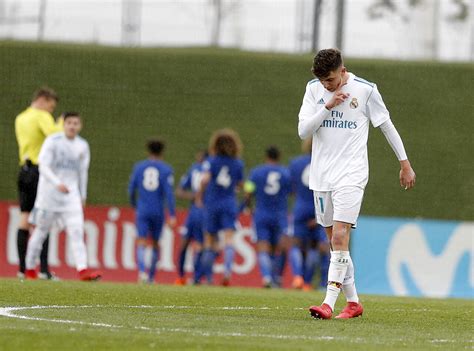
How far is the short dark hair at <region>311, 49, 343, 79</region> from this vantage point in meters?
10.1

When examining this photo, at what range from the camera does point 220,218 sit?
1970 cm

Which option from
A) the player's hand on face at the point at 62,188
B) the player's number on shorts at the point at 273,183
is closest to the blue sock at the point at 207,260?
the player's number on shorts at the point at 273,183

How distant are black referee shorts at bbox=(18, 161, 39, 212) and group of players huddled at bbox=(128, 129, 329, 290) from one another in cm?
323

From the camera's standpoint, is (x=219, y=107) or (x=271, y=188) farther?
(x=219, y=107)

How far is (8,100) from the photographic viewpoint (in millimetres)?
26016

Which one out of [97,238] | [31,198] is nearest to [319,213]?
[31,198]

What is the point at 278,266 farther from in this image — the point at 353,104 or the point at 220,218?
the point at 353,104

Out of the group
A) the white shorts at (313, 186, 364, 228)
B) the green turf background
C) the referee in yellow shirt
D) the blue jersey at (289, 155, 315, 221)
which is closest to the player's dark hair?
the blue jersey at (289, 155, 315, 221)

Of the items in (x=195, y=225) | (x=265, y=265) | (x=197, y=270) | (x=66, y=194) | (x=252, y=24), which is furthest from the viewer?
(x=252, y=24)

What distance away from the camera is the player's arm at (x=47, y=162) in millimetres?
15423

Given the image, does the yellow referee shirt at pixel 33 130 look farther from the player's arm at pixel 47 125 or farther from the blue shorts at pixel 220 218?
the blue shorts at pixel 220 218

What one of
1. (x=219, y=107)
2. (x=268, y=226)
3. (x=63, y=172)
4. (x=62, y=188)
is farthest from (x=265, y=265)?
(x=219, y=107)

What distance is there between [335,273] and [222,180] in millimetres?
9465

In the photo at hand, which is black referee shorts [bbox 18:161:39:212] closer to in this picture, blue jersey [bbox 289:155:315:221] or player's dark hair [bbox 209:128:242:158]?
player's dark hair [bbox 209:128:242:158]
